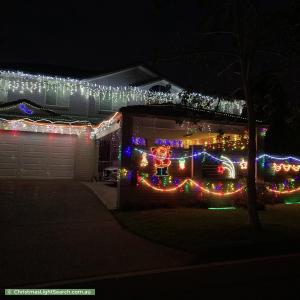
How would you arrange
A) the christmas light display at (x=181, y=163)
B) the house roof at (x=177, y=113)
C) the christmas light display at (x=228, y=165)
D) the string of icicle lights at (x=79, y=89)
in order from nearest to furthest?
the house roof at (x=177, y=113) → the christmas light display at (x=181, y=163) → the christmas light display at (x=228, y=165) → the string of icicle lights at (x=79, y=89)

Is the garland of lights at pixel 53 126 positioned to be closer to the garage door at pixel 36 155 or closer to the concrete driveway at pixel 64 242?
the garage door at pixel 36 155

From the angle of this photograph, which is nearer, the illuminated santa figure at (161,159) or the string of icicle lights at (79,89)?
the illuminated santa figure at (161,159)

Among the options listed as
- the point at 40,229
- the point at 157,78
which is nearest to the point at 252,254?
Answer: the point at 40,229

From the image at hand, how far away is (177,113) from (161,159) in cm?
200

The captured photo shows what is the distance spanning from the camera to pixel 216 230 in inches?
400

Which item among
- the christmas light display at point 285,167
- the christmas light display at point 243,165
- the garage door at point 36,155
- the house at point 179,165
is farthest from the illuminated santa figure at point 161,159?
the garage door at point 36,155

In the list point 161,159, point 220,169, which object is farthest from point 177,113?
point 220,169

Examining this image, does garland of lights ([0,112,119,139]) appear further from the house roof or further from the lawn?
the lawn

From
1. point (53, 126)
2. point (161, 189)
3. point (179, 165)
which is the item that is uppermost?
point (53, 126)

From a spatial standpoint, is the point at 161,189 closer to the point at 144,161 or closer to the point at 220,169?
the point at 144,161

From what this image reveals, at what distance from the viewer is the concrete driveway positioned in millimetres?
7000

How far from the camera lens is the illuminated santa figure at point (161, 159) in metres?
14.6

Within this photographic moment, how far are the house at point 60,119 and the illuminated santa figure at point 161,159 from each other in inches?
100.0

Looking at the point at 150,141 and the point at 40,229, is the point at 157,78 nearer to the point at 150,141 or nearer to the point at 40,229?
the point at 150,141
